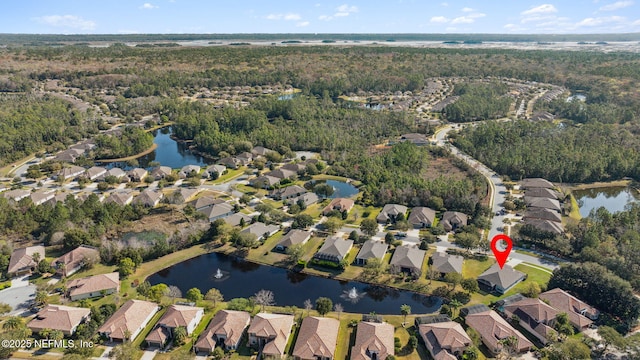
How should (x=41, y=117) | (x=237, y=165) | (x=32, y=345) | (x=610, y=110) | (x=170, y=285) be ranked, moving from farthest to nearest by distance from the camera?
(x=610, y=110)
(x=41, y=117)
(x=237, y=165)
(x=170, y=285)
(x=32, y=345)

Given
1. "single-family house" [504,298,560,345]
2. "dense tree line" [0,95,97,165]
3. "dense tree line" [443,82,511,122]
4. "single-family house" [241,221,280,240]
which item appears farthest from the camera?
"dense tree line" [443,82,511,122]

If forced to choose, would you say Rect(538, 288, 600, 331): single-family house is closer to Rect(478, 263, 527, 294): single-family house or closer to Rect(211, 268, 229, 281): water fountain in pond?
Rect(478, 263, 527, 294): single-family house

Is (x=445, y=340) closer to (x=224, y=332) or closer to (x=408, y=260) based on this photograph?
(x=408, y=260)

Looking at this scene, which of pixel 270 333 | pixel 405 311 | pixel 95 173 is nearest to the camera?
pixel 270 333

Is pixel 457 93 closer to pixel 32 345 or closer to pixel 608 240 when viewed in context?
pixel 608 240

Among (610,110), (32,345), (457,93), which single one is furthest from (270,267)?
(457,93)

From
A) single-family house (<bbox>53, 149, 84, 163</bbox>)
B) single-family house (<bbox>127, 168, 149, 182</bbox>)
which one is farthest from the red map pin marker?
single-family house (<bbox>53, 149, 84, 163</bbox>)

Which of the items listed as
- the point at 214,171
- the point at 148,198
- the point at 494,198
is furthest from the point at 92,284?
the point at 494,198
